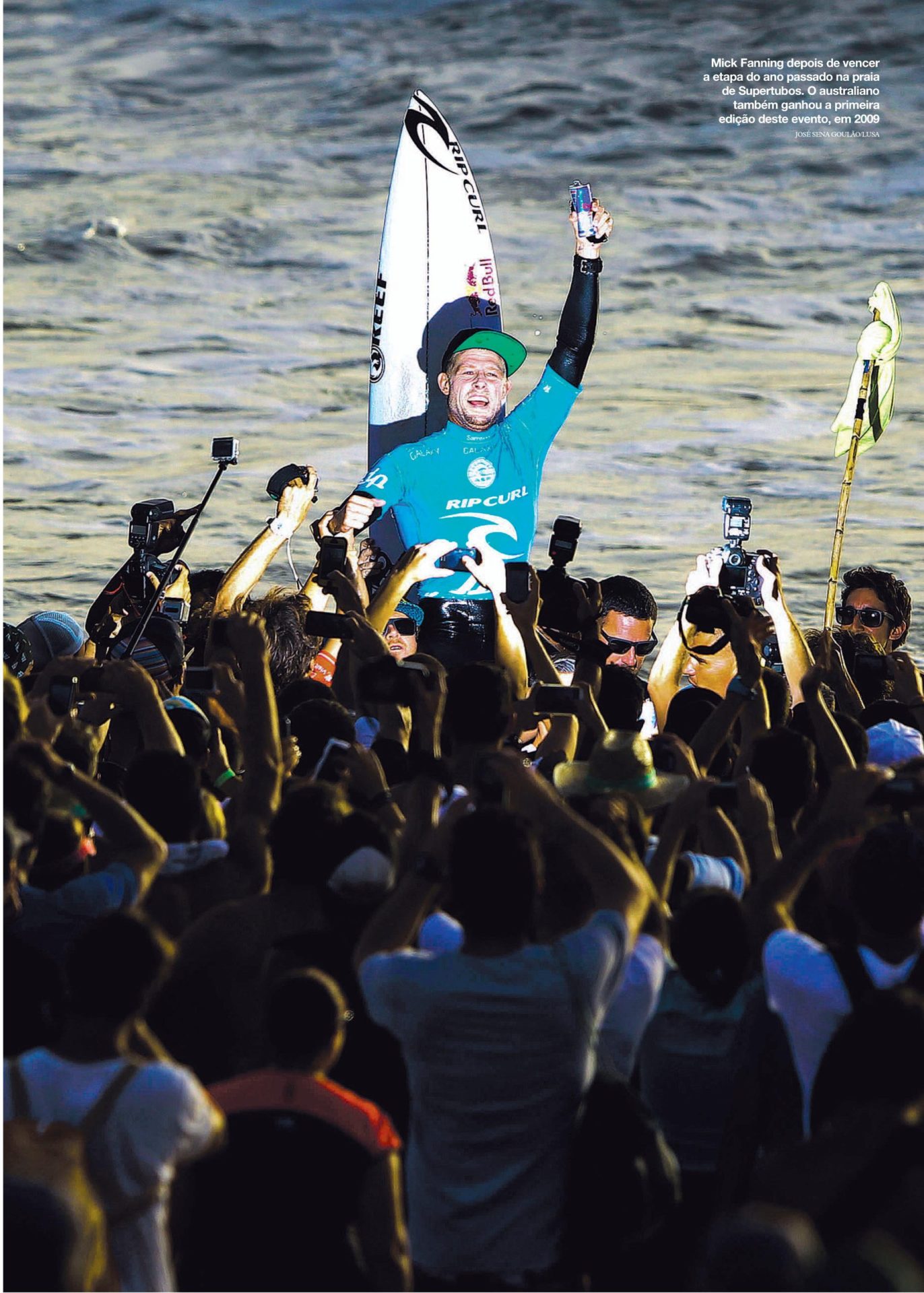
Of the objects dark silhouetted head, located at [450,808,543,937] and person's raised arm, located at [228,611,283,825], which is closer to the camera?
dark silhouetted head, located at [450,808,543,937]

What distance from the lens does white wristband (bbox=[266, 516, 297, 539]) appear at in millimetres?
5570

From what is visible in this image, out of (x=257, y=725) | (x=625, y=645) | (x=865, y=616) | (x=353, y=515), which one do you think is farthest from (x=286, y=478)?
(x=257, y=725)

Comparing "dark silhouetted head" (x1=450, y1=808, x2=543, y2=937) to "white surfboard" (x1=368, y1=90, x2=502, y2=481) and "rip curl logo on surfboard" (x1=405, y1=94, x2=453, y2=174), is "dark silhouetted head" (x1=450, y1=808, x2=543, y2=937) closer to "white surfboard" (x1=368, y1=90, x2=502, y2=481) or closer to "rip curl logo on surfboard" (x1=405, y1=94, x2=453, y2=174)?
"white surfboard" (x1=368, y1=90, x2=502, y2=481)

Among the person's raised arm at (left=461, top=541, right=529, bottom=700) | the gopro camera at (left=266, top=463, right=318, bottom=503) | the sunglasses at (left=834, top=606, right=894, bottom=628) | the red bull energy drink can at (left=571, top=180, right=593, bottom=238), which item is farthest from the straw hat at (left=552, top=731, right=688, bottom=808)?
the red bull energy drink can at (left=571, top=180, right=593, bottom=238)

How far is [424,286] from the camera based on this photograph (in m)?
7.16

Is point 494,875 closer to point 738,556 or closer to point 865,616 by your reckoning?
point 738,556

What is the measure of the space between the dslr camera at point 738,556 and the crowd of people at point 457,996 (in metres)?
0.96

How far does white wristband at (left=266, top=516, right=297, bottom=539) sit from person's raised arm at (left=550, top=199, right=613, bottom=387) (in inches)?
44.1

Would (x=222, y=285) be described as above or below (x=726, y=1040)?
above

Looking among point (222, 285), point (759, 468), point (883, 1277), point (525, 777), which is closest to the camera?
point (883, 1277)

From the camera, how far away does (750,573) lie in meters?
4.86

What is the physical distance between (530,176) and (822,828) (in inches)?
760

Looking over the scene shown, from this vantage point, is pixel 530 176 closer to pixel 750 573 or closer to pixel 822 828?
pixel 750 573

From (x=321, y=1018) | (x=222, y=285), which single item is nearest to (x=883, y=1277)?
(x=321, y=1018)
